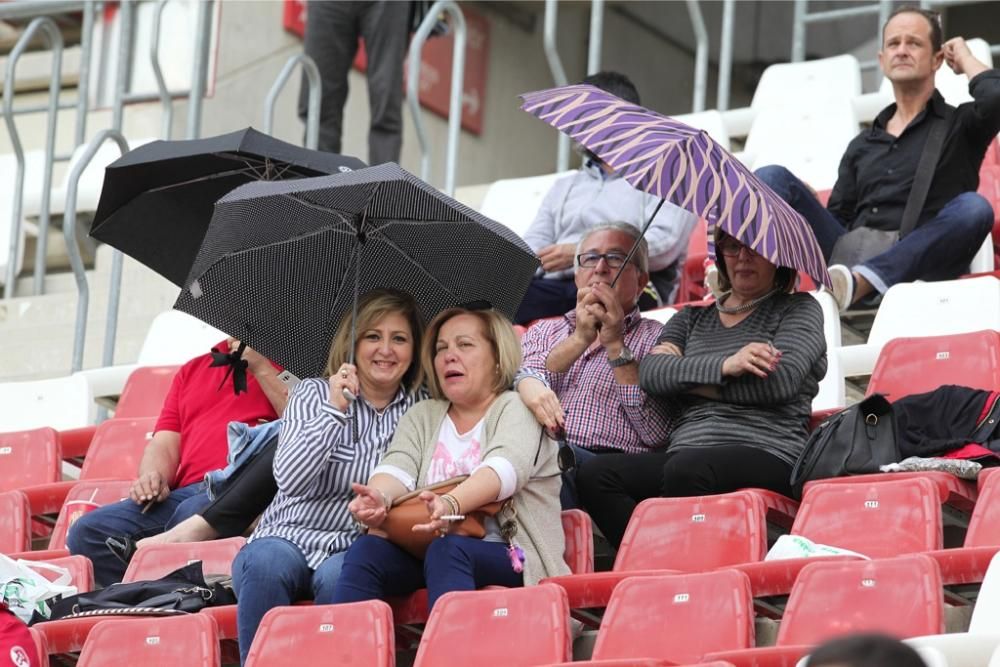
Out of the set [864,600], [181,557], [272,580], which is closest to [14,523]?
[181,557]

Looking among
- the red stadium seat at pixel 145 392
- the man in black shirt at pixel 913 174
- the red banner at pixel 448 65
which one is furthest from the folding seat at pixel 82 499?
the red banner at pixel 448 65

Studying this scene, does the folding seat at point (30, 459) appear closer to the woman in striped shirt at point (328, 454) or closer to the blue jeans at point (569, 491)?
the woman in striped shirt at point (328, 454)

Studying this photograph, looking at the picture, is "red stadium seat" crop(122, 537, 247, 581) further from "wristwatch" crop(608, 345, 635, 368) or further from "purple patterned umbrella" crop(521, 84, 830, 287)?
"purple patterned umbrella" crop(521, 84, 830, 287)

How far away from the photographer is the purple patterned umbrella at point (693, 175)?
5.12 m

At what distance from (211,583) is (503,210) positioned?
3.47 meters

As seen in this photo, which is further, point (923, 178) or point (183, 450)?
point (923, 178)

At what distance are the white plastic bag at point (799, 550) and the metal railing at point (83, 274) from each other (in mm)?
3933

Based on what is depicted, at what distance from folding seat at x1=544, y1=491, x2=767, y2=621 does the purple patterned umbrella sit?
0.61m

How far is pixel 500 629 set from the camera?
4.44 meters

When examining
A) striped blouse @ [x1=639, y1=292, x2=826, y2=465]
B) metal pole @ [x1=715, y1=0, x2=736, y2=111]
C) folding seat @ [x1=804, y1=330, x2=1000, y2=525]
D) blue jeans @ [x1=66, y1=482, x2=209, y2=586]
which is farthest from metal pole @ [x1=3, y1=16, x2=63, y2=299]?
folding seat @ [x1=804, y1=330, x2=1000, y2=525]

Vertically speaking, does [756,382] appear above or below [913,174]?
below

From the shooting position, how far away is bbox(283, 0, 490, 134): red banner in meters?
11.4

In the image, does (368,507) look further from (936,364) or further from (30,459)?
(30,459)

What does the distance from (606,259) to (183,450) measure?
1.28 meters
